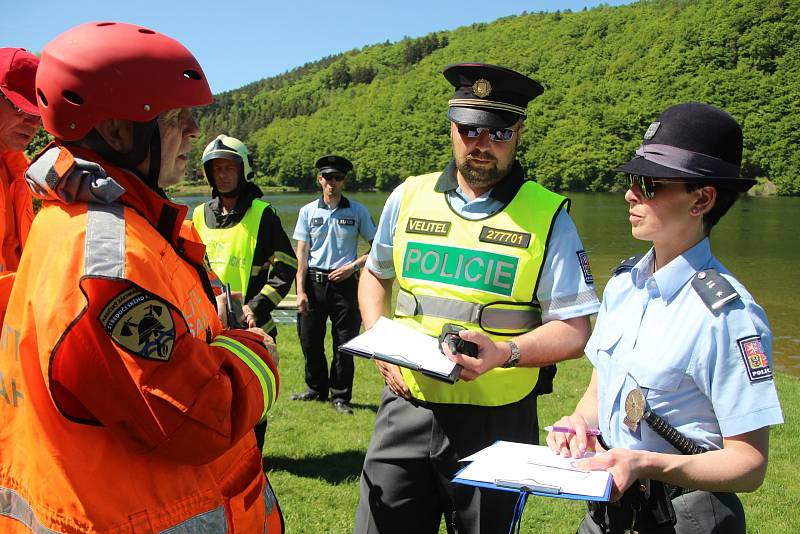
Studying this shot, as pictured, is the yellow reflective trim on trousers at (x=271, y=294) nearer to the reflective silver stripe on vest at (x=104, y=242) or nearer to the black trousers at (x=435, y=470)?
the black trousers at (x=435, y=470)

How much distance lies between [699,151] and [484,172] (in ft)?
3.60

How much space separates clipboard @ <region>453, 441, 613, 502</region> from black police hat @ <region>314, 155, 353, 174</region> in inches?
263

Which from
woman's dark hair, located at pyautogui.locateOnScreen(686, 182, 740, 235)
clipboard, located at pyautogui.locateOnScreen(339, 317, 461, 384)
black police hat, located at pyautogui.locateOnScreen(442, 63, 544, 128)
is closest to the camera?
woman's dark hair, located at pyautogui.locateOnScreen(686, 182, 740, 235)

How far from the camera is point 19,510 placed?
1.72 metres

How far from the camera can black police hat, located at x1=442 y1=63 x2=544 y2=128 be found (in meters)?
3.08

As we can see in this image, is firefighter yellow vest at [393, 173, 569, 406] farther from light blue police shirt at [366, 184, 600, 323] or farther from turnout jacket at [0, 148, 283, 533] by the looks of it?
turnout jacket at [0, 148, 283, 533]

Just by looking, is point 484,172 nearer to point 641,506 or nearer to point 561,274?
point 561,274

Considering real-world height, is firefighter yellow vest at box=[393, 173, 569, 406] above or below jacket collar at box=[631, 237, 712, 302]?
below

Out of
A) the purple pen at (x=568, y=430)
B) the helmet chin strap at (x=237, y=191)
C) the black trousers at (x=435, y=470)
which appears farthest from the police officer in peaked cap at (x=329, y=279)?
the purple pen at (x=568, y=430)

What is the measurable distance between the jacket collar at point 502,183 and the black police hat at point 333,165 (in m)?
5.44

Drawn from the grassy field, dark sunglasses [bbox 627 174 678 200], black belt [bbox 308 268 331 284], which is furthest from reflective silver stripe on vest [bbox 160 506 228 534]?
black belt [bbox 308 268 331 284]

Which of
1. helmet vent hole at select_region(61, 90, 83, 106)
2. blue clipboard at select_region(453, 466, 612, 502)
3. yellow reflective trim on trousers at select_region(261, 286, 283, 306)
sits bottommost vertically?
yellow reflective trim on trousers at select_region(261, 286, 283, 306)

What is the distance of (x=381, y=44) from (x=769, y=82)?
4457 inches

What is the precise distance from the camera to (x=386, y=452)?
309 cm
